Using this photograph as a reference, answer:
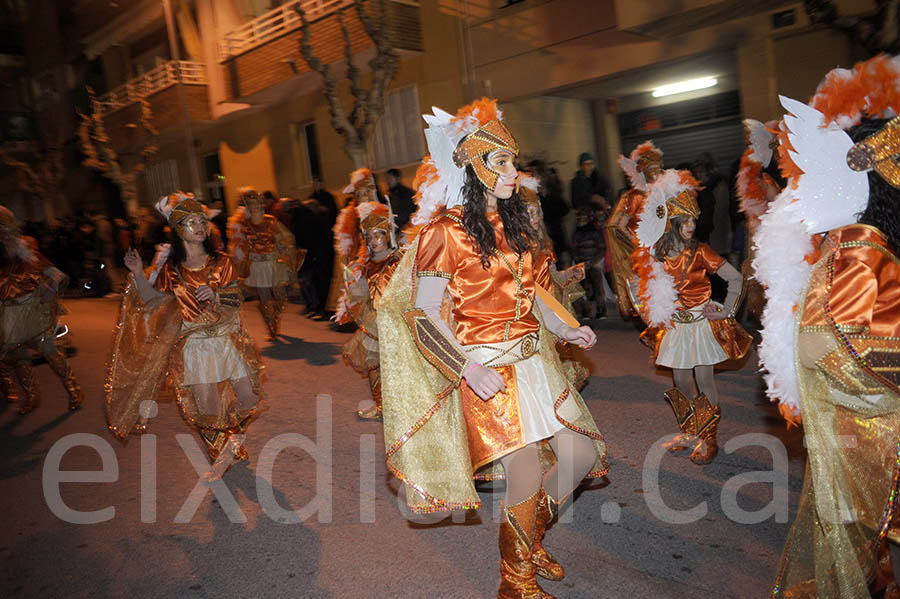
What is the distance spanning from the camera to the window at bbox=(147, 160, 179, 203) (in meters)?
25.6

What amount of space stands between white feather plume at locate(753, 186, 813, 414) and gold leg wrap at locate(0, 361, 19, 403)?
28.4 ft

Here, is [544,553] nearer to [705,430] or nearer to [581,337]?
[581,337]

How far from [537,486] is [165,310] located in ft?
11.8

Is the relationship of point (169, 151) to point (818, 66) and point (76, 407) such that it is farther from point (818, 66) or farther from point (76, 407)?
point (818, 66)

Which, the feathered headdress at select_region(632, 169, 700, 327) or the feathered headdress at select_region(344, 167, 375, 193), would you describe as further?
the feathered headdress at select_region(344, 167, 375, 193)

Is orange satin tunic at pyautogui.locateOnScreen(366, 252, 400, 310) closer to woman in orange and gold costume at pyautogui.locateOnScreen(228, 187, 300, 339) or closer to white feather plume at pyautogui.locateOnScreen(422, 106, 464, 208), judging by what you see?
white feather plume at pyautogui.locateOnScreen(422, 106, 464, 208)

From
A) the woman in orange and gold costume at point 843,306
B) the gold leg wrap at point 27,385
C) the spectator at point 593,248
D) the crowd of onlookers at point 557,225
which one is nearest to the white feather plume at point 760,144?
the woman in orange and gold costume at point 843,306

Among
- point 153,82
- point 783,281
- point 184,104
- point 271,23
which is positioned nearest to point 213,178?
point 184,104

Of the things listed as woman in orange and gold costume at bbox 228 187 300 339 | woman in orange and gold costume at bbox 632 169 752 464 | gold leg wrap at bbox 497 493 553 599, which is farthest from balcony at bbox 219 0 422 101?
gold leg wrap at bbox 497 493 553 599

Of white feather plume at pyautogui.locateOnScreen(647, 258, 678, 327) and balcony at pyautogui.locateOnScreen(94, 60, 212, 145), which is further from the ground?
balcony at pyautogui.locateOnScreen(94, 60, 212, 145)

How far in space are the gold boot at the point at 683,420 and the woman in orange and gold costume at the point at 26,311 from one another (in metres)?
6.88

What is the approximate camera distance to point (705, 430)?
470 centimetres

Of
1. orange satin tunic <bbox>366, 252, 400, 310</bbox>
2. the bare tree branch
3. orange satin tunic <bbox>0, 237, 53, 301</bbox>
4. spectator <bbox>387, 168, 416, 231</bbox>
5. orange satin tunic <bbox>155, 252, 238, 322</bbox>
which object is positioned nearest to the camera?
orange satin tunic <bbox>155, 252, 238, 322</bbox>

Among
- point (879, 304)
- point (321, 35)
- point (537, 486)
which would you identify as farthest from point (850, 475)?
point (321, 35)
